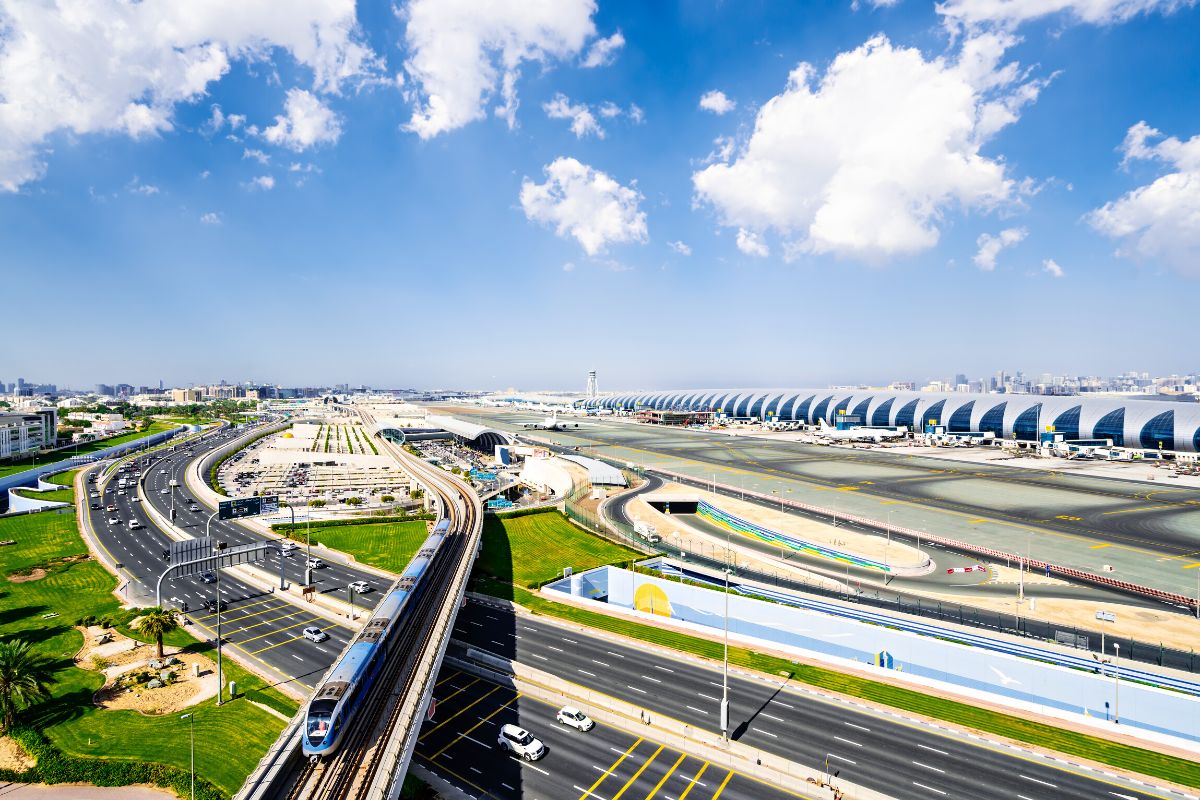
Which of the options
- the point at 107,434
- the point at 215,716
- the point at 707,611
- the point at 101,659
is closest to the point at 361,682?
the point at 215,716

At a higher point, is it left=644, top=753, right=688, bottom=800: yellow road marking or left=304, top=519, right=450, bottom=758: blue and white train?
left=304, top=519, right=450, bottom=758: blue and white train

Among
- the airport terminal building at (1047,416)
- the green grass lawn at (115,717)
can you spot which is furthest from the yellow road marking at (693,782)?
the airport terminal building at (1047,416)

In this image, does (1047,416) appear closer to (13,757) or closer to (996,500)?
(996,500)

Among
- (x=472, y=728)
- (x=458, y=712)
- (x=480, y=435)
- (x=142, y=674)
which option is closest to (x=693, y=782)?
(x=472, y=728)

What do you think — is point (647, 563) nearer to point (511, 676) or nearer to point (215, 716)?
point (511, 676)

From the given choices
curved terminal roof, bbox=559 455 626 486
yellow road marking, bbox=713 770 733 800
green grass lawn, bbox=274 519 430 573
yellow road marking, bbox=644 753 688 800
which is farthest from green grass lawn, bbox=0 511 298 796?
curved terminal roof, bbox=559 455 626 486

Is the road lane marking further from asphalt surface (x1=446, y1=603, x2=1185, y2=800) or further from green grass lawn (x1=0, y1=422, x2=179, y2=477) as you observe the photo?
green grass lawn (x1=0, y1=422, x2=179, y2=477)

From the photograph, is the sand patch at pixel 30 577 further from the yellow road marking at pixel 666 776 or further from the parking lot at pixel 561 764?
the yellow road marking at pixel 666 776
